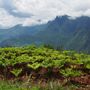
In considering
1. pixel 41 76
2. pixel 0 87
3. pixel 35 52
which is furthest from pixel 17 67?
pixel 0 87

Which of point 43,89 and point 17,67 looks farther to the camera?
point 17,67

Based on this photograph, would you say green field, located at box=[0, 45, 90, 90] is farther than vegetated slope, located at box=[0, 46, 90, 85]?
No

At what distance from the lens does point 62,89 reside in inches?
549

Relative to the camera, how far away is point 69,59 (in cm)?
1956

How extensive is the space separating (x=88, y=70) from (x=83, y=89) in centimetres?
314

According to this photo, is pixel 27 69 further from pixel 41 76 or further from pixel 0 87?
pixel 0 87

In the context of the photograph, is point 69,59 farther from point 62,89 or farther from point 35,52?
point 62,89

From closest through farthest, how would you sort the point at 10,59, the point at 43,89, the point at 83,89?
the point at 43,89
the point at 83,89
the point at 10,59

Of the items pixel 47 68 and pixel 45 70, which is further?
pixel 47 68

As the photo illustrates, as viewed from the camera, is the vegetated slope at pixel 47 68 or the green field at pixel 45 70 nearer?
the green field at pixel 45 70

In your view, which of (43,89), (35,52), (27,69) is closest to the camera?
(43,89)

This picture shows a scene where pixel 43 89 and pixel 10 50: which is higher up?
pixel 10 50

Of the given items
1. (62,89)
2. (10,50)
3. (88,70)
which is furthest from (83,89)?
(10,50)

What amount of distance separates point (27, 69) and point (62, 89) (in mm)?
5510
